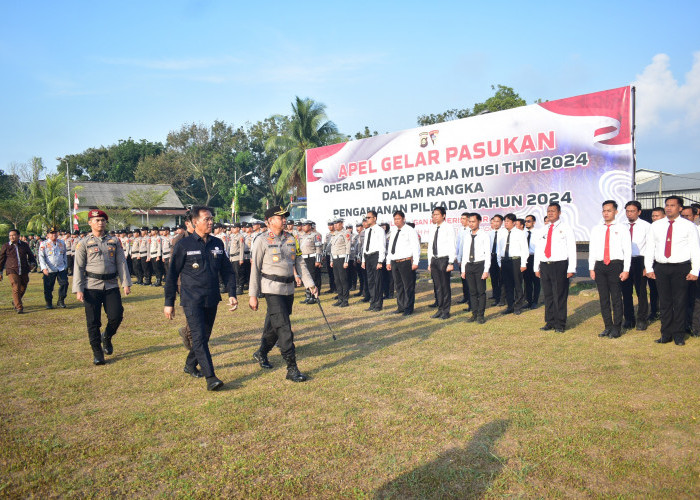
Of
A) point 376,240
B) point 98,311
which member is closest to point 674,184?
point 376,240

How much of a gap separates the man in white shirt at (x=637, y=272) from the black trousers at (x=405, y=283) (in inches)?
144

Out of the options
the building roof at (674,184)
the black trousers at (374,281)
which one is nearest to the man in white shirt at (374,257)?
the black trousers at (374,281)

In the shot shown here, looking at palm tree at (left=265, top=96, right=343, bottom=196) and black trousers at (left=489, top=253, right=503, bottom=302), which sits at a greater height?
palm tree at (left=265, top=96, right=343, bottom=196)

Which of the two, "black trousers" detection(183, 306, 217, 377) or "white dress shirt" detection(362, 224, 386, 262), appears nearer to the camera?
"black trousers" detection(183, 306, 217, 377)

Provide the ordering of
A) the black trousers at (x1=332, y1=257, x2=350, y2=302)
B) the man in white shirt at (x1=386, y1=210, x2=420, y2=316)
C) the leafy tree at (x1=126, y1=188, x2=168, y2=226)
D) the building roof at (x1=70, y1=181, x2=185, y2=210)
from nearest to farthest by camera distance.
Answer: the man in white shirt at (x1=386, y1=210, x2=420, y2=316) < the black trousers at (x1=332, y1=257, x2=350, y2=302) < the leafy tree at (x1=126, y1=188, x2=168, y2=226) < the building roof at (x1=70, y1=181, x2=185, y2=210)

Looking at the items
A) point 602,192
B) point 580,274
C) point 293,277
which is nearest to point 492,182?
point 602,192

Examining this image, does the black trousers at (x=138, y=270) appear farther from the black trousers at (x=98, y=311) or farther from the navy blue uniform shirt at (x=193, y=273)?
the navy blue uniform shirt at (x=193, y=273)

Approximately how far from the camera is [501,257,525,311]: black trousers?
31.4 ft

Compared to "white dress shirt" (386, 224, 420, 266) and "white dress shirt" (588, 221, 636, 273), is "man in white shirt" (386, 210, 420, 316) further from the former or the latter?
"white dress shirt" (588, 221, 636, 273)

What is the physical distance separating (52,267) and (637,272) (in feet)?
41.3

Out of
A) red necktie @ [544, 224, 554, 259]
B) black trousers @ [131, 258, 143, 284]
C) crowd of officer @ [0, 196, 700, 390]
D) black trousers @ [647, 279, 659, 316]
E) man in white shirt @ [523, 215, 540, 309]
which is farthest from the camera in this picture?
black trousers @ [131, 258, 143, 284]

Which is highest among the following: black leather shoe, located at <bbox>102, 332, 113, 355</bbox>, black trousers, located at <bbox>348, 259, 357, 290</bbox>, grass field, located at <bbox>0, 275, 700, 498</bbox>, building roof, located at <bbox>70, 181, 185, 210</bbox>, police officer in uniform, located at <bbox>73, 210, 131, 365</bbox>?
building roof, located at <bbox>70, 181, 185, 210</bbox>

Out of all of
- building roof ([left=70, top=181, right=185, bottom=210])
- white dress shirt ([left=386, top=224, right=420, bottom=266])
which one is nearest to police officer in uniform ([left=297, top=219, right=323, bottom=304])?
white dress shirt ([left=386, top=224, right=420, bottom=266])

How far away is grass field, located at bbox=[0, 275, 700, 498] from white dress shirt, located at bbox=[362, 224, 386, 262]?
3.34 meters
